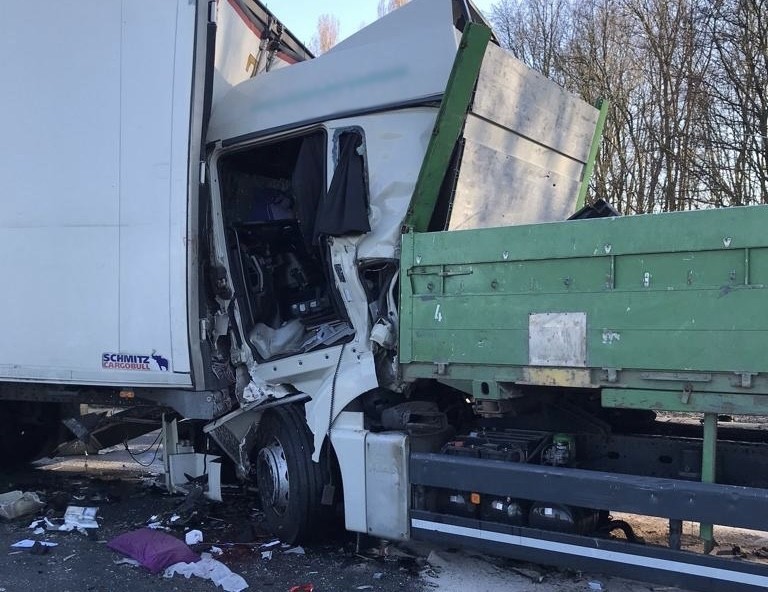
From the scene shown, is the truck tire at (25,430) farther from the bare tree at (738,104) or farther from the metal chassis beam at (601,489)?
the bare tree at (738,104)

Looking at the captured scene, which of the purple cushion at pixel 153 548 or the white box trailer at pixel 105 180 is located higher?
the white box trailer at pixel 105 180

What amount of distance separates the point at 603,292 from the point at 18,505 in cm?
490

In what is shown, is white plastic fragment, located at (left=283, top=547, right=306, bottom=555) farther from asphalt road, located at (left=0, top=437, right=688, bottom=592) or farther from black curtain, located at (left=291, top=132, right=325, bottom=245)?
black curtain, located at (left=291, top=132, right=325, bottom=245)

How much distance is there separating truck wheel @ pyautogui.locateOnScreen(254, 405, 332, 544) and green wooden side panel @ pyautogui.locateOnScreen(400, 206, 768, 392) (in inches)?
43.8

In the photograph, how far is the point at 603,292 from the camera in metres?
3.55

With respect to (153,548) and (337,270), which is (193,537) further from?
(337,270)

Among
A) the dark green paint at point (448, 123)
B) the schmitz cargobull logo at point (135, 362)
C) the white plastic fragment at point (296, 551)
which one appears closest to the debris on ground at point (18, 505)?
the schmitz cargobull logo at point (135, 362)

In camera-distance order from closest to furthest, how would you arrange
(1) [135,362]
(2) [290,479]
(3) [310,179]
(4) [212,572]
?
(4) [212,572] < (2) [290,479] < (3) [310,179] < (1) [135,362]

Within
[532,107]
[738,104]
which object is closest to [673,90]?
[738,104]

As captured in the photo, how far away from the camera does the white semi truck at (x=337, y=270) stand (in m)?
3.86

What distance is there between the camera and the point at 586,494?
365 cm

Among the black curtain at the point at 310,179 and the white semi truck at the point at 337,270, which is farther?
the black curtain at the point at 310,179

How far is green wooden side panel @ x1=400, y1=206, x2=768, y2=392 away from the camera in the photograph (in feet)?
10.5

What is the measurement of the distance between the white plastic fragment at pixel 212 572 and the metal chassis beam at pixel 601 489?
120 centimetres
